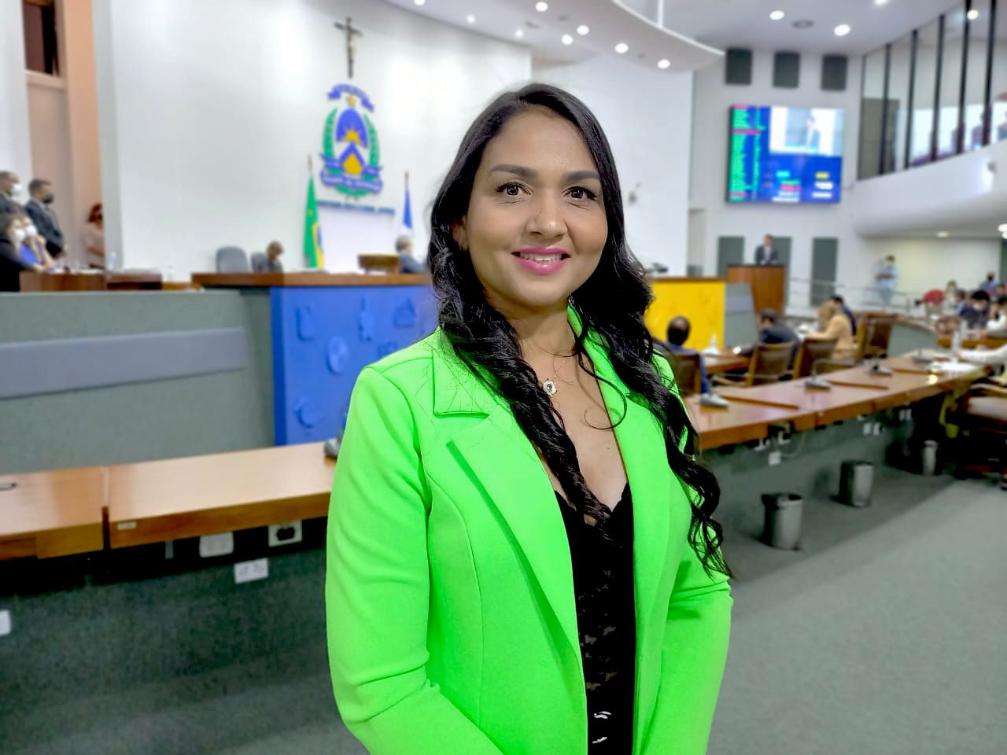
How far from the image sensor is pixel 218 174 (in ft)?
27.0

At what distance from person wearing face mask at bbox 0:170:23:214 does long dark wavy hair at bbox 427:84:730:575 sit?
5.15 meters

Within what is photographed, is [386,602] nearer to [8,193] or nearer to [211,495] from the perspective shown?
[211,495]

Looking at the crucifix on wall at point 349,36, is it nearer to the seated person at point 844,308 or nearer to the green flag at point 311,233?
the green flag at point 311,233

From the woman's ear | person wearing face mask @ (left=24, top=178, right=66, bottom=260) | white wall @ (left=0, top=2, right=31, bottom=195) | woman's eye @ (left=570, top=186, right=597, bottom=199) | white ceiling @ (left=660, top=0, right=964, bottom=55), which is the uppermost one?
white ceiling @ (left=660, top=0, right=964, bottom=55)

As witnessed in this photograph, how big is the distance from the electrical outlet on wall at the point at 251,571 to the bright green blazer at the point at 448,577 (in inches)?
59.3

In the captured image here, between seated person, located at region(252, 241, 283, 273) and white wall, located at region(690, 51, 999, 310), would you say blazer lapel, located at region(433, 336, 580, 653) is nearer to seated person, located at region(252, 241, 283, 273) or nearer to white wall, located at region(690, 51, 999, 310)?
seated person, located at region(252, 241, 283, 273)

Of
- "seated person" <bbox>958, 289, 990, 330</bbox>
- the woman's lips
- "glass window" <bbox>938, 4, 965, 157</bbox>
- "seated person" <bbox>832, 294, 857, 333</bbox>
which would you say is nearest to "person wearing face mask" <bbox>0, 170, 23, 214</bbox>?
the woman's lips

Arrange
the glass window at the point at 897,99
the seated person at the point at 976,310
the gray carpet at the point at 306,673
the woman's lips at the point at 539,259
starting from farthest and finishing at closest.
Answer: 1. the glass window at the point at 897,99
2. the seated person at the point at 976,310
3. the gray carpet at the point at 306,673
4. the woman's lips at the point at 539,259

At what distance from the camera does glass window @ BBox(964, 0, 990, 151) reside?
45.3 ft

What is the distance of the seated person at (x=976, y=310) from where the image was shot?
449 inches

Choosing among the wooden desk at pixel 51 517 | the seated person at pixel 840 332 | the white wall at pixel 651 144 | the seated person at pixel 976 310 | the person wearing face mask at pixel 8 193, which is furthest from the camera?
the white wall at pixel 651 144

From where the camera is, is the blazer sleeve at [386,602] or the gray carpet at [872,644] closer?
the blazer sleeve at [386,602]

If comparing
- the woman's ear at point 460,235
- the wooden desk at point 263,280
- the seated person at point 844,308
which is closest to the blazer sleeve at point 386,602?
the woman's ear at point 460,235

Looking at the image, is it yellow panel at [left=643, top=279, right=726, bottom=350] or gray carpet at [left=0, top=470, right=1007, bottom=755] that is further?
yellow panel at [left=643, top=279, right=726, bottom=350]
